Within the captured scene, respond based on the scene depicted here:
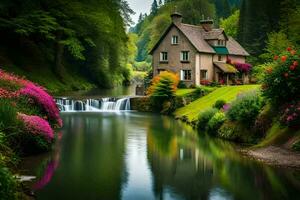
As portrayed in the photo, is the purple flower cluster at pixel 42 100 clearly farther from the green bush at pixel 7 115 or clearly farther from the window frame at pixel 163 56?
the window frame at pixel 163 56

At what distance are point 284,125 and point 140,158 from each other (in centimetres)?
806

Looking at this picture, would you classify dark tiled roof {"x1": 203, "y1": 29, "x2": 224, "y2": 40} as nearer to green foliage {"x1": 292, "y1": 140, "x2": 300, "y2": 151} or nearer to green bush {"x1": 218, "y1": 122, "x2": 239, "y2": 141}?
green bush {"x1": 218, "y1": 122, "x2": 239, "y2": 141}

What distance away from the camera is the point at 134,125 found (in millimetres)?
35938

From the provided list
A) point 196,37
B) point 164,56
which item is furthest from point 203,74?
point 164,56

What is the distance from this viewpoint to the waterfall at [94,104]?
152 ft

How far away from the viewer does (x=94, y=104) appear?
4844 cm

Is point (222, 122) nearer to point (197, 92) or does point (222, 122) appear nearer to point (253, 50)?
point (197, 92)

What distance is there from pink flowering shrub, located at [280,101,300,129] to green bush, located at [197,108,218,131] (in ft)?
32.4

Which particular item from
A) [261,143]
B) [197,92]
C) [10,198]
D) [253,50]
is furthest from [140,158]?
[253,50]

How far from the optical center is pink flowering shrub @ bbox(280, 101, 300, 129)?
23141mm

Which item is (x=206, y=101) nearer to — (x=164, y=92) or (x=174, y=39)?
(x=164, y=92)

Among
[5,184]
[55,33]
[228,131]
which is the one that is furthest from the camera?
[55,33]

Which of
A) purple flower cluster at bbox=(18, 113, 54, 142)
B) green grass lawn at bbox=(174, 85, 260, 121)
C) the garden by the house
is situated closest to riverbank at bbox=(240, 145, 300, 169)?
purple flower cluster at bbox=(18, 113, 54, 142)

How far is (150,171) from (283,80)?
33.4 ft
